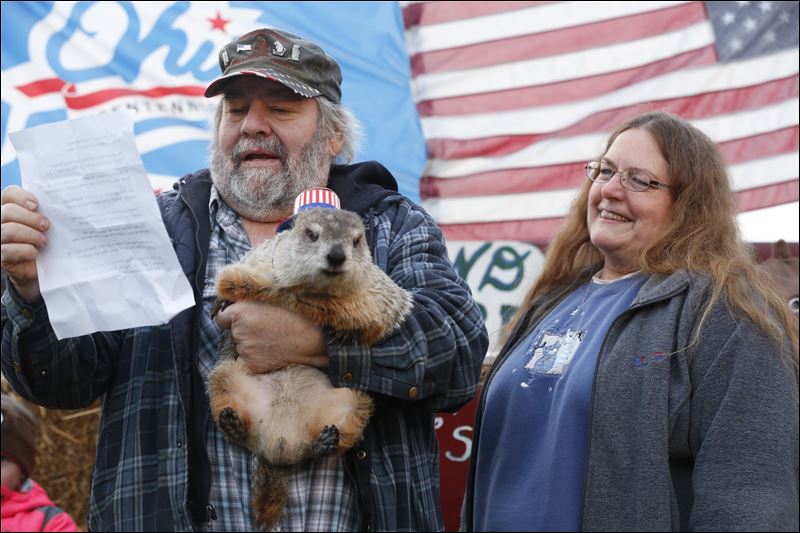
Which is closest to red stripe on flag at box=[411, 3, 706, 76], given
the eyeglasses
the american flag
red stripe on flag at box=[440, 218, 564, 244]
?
the american flag

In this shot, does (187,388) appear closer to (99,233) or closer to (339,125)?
(99,233)

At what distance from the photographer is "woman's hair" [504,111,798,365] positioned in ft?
10.0

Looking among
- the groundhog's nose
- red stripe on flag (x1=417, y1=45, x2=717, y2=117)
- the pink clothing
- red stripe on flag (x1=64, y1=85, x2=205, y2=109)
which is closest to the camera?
the groundhog's nose

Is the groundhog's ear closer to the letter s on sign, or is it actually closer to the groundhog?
the groundhog

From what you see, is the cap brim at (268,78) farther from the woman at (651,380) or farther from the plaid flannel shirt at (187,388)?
the woman at (651,380)

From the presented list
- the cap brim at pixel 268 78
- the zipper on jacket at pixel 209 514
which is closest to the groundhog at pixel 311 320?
the zipper on jacket at pixel 209 514

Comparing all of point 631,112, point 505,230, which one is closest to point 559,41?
point 631,112

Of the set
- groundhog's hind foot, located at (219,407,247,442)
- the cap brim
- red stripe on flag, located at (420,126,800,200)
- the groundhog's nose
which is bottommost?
groundhog's hind foot, located at (219,407,247,442)

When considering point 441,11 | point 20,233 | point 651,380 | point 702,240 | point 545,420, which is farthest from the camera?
point 441,11

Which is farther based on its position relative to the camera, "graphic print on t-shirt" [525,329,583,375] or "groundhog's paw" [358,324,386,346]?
"graphic print on t-shirt" [525,329,583,375]

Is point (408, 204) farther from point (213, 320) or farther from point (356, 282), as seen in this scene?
point (213, 320)

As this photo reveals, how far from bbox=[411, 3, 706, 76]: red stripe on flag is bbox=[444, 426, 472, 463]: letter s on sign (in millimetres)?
4719

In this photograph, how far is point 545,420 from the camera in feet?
10.5

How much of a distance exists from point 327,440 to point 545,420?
936 millimetres
